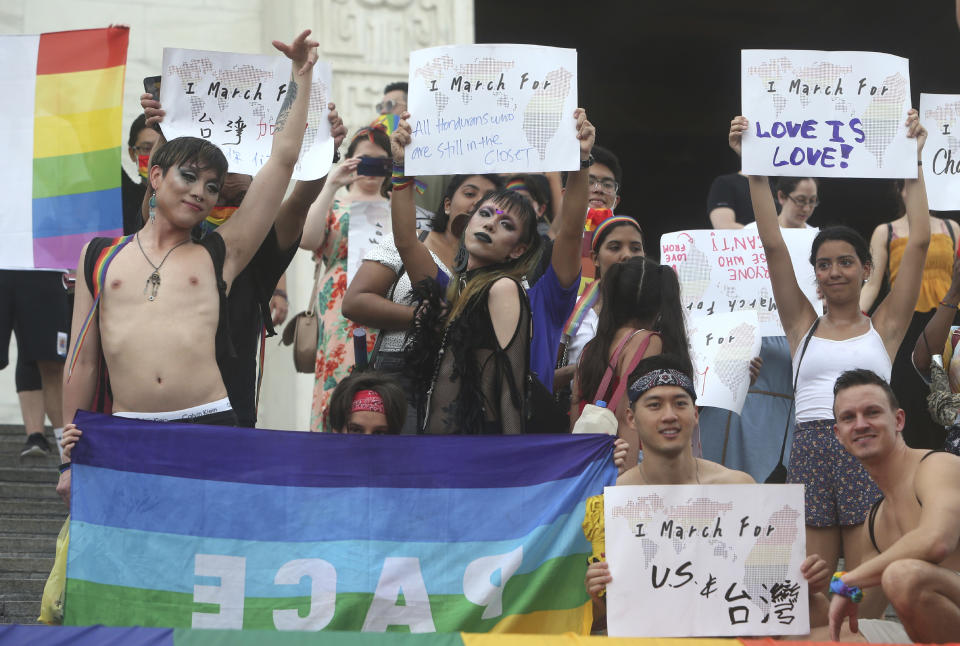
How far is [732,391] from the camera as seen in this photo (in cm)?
621

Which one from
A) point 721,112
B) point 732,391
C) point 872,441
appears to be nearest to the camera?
point 872,441

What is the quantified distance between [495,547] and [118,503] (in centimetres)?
123

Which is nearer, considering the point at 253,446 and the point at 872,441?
the point at 253,446

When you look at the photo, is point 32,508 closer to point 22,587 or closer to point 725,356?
point 22,587

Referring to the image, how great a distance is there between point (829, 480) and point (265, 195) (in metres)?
2.41

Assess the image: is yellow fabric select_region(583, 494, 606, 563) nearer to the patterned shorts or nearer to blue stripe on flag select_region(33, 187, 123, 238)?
the patterned shorts

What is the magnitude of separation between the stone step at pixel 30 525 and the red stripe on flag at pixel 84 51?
216 cm

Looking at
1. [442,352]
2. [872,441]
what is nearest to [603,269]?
[442,352]

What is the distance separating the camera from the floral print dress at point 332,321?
6.23 meters

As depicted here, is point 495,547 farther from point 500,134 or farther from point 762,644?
point 500,134

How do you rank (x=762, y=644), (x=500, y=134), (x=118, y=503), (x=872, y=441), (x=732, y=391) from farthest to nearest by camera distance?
(x=732, y=391) < (x=500, y=134) < (x=872, y=441) < (x=118, y=503) < (x=762, y=644)

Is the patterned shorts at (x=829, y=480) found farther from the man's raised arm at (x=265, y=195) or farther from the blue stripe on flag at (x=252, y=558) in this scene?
the man's raised arm at (x=265, y=195)

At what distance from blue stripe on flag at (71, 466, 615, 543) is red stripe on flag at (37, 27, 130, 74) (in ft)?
6.44

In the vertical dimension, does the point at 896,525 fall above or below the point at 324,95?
below
